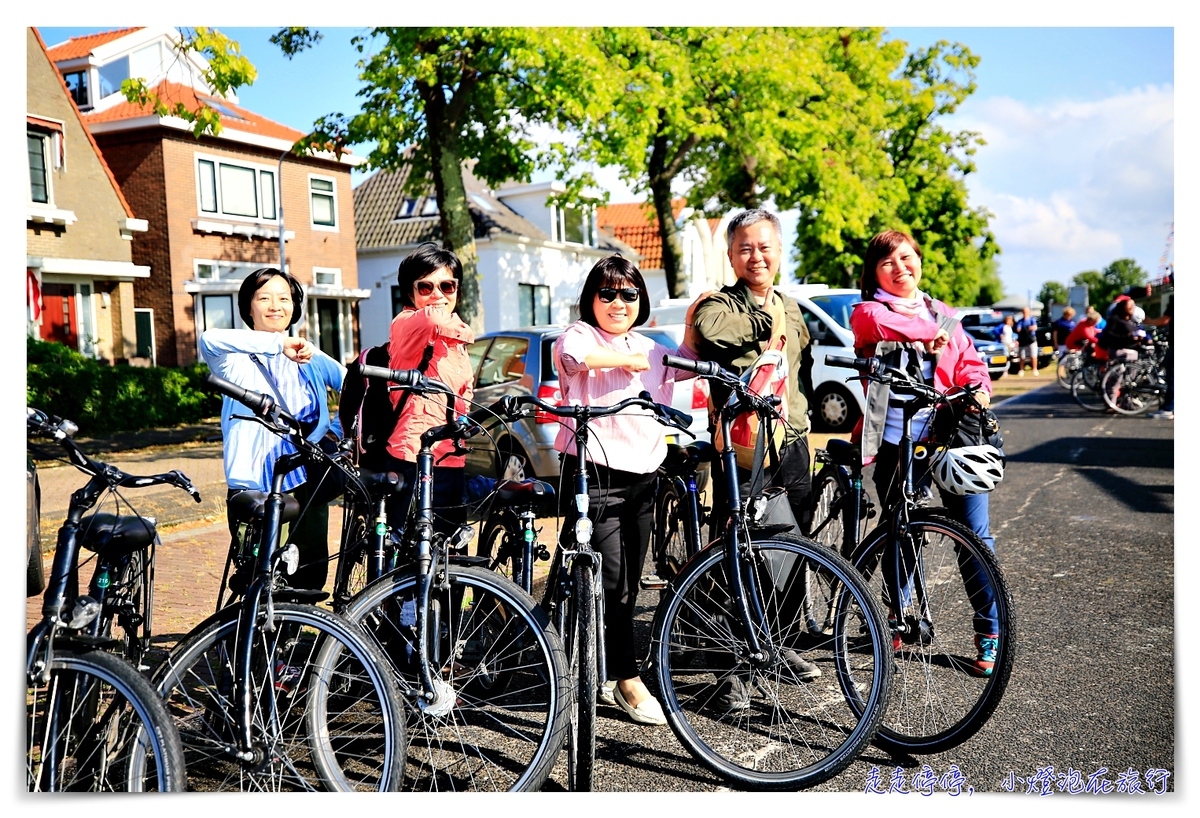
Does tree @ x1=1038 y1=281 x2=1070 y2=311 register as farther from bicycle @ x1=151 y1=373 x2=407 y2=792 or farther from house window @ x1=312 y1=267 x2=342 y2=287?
bicycle @ x1=151 y1=373 x2=407 y2=792

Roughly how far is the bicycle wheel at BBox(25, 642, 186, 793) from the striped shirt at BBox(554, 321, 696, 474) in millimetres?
1643

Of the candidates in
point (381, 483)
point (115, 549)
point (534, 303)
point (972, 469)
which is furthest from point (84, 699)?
point (534, 303)

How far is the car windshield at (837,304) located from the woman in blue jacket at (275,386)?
34.5ft

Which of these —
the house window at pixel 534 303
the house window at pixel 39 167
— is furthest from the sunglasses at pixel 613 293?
the house window at pixel 534 303

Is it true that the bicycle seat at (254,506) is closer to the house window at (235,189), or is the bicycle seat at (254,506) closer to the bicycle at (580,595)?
the bicycle at (580,595)

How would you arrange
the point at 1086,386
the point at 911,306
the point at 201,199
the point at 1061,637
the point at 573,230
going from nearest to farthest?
the point at 911,306, the point at 1061,637, the point at 1086,386, the point at 201,199, the point at 573,230

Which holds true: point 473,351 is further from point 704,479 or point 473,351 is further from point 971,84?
point 971,84

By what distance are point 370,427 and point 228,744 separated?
1.51 m

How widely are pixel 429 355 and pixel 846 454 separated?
174 cm

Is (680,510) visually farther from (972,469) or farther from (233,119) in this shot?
(233,119)

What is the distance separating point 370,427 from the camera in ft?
14.0

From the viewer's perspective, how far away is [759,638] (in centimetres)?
354

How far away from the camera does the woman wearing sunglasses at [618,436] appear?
3.87 m

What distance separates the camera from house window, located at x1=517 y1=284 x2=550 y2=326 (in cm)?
3706
